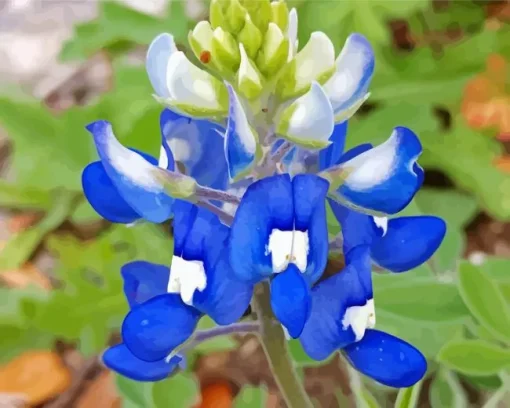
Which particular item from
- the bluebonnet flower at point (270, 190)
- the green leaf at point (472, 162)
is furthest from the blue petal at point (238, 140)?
the green leaf at point (472, 162)

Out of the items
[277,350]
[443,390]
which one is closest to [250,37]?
[277,350]

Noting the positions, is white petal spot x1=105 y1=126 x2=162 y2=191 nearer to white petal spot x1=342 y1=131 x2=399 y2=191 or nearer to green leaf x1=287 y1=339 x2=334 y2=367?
white petal spot x1=342 y1=131 x2=399 y2=191

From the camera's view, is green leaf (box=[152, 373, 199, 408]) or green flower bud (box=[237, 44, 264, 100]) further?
green leaf (box=[152, 373, 199, 408])

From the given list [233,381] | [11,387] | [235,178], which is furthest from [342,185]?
[11,387]

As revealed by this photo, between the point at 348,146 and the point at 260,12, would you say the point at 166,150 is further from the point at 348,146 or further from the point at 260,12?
the point at 348,146

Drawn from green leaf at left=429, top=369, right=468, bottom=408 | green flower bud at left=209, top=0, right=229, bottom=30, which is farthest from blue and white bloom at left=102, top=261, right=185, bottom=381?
green leaf at left=429, top=369, right=468, bottom=408

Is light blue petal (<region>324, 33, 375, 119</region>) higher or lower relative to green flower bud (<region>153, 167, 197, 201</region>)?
higher
